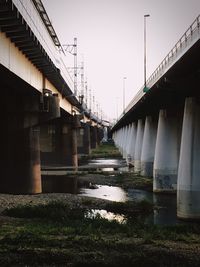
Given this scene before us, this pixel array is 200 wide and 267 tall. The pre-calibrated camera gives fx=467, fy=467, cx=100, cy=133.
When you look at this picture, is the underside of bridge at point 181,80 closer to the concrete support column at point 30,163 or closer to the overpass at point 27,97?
the overpass at point 27,97

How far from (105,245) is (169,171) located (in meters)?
22.8

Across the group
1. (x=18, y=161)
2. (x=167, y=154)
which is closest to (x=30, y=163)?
(x=18, y=161)

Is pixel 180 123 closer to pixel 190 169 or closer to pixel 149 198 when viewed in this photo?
pixel 149 198

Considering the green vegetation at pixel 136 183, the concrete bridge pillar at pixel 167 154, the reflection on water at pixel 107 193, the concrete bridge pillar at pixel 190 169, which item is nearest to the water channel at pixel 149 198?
the reflection on water at pixel 107 193

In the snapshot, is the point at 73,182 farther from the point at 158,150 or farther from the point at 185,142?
the point at 185,142

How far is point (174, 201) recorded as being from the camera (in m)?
32.7

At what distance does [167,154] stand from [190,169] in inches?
503

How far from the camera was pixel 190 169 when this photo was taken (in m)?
25.6

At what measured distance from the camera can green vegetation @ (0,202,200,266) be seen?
Answer: 13.5 meters

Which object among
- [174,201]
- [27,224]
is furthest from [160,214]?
[27,224]

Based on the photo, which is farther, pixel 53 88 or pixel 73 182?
pixel 73 182

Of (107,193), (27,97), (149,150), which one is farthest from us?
(149,150)

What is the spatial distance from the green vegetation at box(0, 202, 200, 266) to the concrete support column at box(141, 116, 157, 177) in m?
27.5

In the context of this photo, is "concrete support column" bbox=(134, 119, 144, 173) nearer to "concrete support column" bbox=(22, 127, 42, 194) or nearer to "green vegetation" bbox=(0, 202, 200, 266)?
"concrete support column" bbox=(22, 127, 42, 194)
